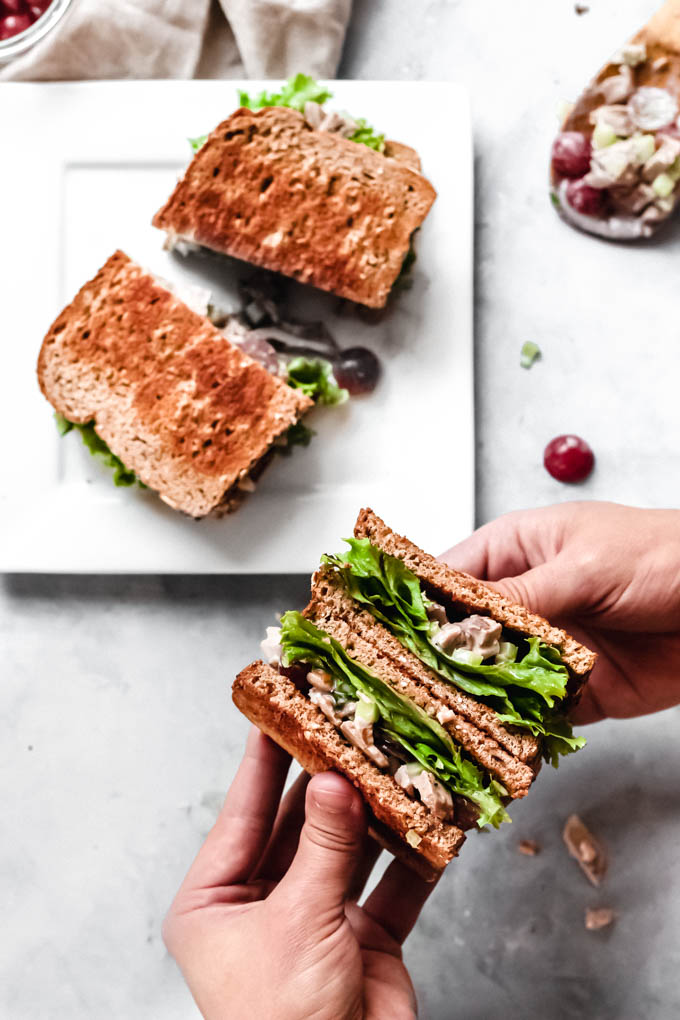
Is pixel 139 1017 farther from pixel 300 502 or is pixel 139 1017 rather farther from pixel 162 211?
pixel 162 211

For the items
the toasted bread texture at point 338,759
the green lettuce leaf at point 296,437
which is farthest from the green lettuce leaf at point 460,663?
the green lettuce leaf at point 296,437

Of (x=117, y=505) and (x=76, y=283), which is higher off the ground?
(x=76, y=283)

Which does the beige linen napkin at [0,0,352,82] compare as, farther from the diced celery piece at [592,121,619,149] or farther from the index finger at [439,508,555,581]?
the index finger at [439,508,555,581]

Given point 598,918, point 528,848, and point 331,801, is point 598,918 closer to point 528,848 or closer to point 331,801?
point 528,848

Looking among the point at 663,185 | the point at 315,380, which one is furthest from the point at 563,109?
the point at 315,380

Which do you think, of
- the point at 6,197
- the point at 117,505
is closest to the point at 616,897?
the point at 117,505

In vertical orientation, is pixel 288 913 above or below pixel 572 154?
below
